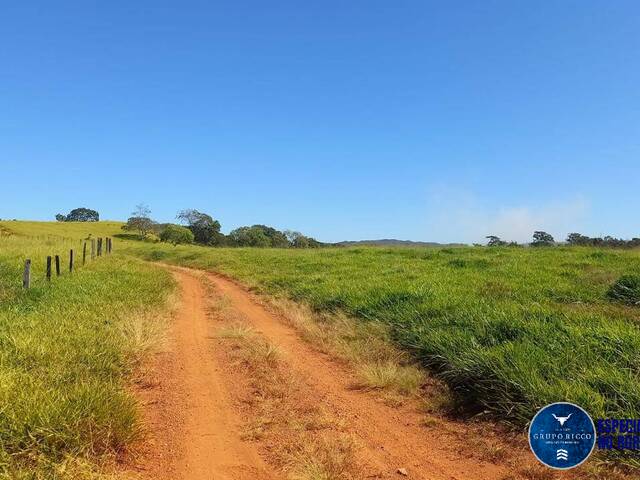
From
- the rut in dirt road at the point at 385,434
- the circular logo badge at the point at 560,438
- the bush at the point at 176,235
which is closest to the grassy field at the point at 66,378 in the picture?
the rut in dirt road at the point at 385,434

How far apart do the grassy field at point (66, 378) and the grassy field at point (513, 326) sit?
14.3 feet

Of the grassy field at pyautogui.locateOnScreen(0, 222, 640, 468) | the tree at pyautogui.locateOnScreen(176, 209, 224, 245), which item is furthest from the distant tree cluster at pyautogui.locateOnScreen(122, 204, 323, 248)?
the grassy field at pyautogui.locateOnScreen(0, 222, 640, 468)

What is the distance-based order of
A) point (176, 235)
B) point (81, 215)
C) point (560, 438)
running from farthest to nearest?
point (81, 215) → point (176, 235) → point (560, 438)

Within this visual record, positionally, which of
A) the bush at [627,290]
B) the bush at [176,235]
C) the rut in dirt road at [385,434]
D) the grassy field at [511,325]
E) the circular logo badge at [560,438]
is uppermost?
the bush at [176,235]

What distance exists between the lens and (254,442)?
200 inches

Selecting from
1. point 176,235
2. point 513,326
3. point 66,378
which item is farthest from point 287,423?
point 176,235

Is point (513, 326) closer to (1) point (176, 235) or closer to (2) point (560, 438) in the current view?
(2) point (560, 438)

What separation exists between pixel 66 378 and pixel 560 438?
5.40 metres

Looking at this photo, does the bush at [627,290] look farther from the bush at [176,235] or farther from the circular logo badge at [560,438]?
the bush at [176,235]

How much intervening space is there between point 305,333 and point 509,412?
5.76m

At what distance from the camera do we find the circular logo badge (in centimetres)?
433

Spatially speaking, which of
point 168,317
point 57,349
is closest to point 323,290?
point 168,317

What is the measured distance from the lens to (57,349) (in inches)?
255

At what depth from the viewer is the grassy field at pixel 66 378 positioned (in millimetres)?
4066
